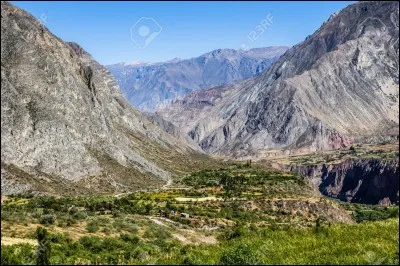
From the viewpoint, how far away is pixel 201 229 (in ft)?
256

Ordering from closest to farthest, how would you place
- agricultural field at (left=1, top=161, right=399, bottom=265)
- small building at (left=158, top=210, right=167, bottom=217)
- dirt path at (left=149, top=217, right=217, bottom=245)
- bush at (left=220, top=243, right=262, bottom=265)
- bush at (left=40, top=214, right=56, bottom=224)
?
bush at (left=220, top=243, right=262, bottom=265), agricultural field at (left=1, top=161, right=399, bottom=265), bush at (left=40, top=214, right=56, bottom=224), dirt path at (left=149, top=217, right=217, bottom=245), small building at (left=158, top=210, right=167, bottom=217)

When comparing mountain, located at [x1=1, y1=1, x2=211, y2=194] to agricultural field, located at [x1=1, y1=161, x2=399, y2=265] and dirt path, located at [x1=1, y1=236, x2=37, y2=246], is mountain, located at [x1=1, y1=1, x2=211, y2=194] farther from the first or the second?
dirt path, located at [x1=1, y1=236, x2=37, y2=246]

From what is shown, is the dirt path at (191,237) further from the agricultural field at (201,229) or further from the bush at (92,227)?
the bush at (92,227)

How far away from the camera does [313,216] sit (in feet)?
374

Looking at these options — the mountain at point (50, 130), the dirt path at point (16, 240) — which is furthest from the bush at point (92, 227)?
the mountain at point (50, 130)

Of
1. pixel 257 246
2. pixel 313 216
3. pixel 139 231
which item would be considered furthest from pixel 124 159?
pixel 257 246

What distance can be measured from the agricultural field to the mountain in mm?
14677

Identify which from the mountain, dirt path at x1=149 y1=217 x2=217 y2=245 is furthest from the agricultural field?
the mountain

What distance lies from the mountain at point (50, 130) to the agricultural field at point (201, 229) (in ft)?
48.2

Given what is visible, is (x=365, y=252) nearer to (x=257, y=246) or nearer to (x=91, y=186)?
(x=257, y=246)

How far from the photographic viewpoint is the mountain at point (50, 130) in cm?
12769

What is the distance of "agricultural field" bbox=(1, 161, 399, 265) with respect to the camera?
13.4m

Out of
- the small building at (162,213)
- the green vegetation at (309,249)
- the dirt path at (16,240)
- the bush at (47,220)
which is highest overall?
the green vegetation at (309,249)

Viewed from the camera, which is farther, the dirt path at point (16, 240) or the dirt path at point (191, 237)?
the dirt path at point (191, 237)
